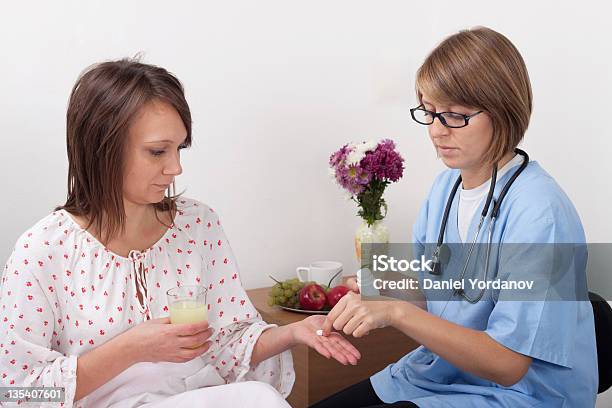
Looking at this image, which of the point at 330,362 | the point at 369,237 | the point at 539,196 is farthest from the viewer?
the point at 369,237

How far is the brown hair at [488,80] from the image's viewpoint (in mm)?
1558

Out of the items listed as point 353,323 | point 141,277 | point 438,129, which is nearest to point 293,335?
point 353,323

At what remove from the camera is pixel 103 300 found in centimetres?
156

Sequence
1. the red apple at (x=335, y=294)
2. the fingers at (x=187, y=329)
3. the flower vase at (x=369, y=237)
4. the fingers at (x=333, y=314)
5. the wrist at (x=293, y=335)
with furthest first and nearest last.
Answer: the flower vase at (x=369, y=237)
the red apple at (x=335, y=294)
the wrist at (x=293, y=335)
the fingers at (x=333, y=314)
the fingers at (x=187, y=329)

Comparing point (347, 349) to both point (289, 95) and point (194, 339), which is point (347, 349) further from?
point (289, 95)

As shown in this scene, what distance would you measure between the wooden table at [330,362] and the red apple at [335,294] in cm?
11

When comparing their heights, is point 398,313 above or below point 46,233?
below

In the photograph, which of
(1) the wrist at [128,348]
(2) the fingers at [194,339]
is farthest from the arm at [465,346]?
(1) the wrist at [128,348]

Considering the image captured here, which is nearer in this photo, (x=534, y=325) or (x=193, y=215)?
(x=534, y=325)

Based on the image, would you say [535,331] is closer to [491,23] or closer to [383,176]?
[383,176]

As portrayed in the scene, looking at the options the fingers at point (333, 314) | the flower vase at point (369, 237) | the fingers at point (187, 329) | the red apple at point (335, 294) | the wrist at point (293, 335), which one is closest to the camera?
the fingers at point (187, 329)

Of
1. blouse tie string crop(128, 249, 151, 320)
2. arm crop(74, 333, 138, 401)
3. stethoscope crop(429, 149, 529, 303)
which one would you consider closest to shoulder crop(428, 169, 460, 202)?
stethoscope crop(429, 149, 529, 303)

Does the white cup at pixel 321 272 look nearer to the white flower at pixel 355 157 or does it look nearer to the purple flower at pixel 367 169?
the purple flower at pixel 367 169

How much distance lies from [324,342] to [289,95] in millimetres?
1423
